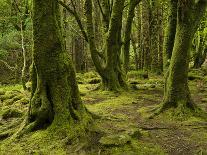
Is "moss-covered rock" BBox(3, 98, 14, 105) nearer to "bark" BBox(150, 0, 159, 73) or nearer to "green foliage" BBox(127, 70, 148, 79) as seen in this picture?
"green foliage" BBox(127, 70, 148, 79)

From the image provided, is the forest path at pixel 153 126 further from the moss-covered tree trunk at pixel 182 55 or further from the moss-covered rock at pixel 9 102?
the moss-covered rock at pixel 9 102

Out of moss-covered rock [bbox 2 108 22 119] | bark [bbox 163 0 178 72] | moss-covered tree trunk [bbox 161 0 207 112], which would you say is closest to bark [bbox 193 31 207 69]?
bark [bbox 163 0 178 72]

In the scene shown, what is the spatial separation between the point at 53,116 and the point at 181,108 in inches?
160

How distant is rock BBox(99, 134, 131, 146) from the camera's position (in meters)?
7.07

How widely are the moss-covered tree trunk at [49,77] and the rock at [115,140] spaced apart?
804mm

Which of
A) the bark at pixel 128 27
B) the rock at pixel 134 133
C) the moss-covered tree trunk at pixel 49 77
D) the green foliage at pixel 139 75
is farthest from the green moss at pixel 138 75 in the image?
the moss-covered tree trunk at pixel 49 77

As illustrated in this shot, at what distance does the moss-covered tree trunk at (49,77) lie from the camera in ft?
25.0

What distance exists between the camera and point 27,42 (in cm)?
2527

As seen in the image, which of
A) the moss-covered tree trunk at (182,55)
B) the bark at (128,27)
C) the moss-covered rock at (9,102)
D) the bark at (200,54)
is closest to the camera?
the moss-covered tree trunk at (182,55)

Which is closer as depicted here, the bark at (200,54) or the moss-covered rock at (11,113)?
the moss-covered rock at (11,113)

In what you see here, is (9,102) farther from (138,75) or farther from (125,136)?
(138,75)

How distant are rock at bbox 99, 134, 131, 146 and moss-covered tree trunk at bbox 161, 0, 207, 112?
10.6 ft

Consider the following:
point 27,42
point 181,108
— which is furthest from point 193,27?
point 27,42

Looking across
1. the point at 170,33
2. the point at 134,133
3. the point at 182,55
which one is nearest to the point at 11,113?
the point at 134,133
